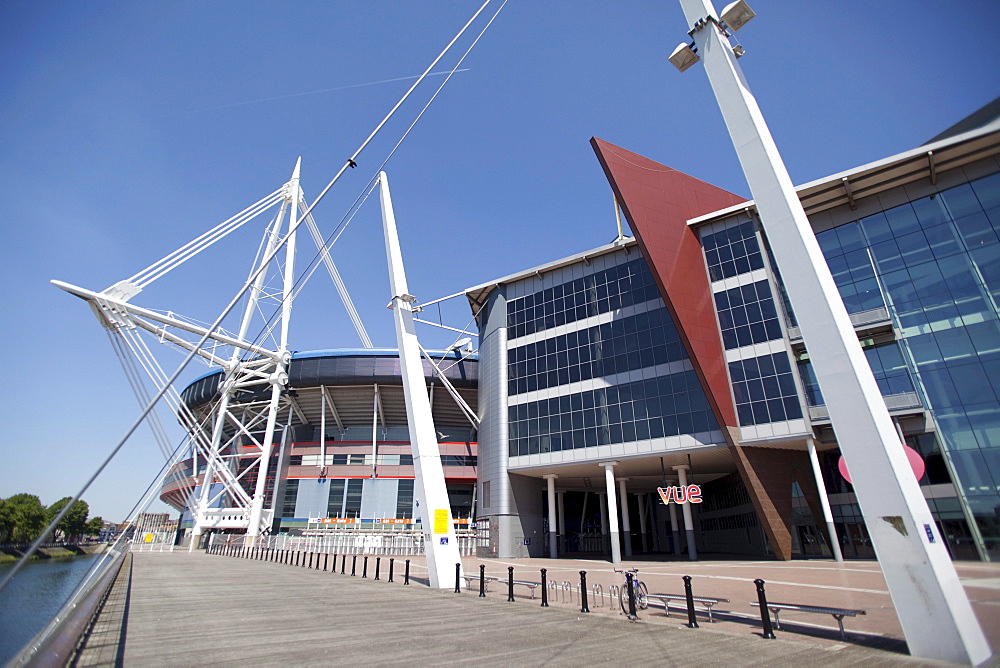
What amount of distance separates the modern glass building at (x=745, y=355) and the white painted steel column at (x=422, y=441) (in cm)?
1711

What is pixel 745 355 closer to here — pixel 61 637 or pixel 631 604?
pixel 631 604

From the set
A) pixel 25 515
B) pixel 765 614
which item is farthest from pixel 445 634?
pixel 25 515

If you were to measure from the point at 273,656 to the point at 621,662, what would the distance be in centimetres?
495

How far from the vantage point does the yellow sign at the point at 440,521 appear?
16.4 m

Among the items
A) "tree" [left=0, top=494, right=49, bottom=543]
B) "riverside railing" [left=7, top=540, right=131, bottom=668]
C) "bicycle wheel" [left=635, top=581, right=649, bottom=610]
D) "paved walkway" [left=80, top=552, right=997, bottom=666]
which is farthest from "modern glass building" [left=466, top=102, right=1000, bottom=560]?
→ "tree" [left=0, top=494, right=49, bottom=543]

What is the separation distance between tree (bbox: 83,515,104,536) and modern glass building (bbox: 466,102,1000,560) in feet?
246

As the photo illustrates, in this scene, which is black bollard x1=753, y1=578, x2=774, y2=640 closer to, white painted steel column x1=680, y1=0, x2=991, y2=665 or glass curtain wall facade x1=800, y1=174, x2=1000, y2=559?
white painted steel column x1=680, y1=0, x2=991, y2=665

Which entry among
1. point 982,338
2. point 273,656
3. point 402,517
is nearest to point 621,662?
point 273,656

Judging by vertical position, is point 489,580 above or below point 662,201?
below

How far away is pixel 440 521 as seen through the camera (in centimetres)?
1652

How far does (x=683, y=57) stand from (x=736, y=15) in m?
1.23

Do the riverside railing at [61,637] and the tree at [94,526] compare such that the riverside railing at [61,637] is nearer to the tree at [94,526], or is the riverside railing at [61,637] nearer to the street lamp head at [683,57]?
the street lamp head at [683,57]

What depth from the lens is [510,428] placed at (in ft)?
136

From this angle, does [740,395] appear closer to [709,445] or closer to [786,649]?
[709,445]
